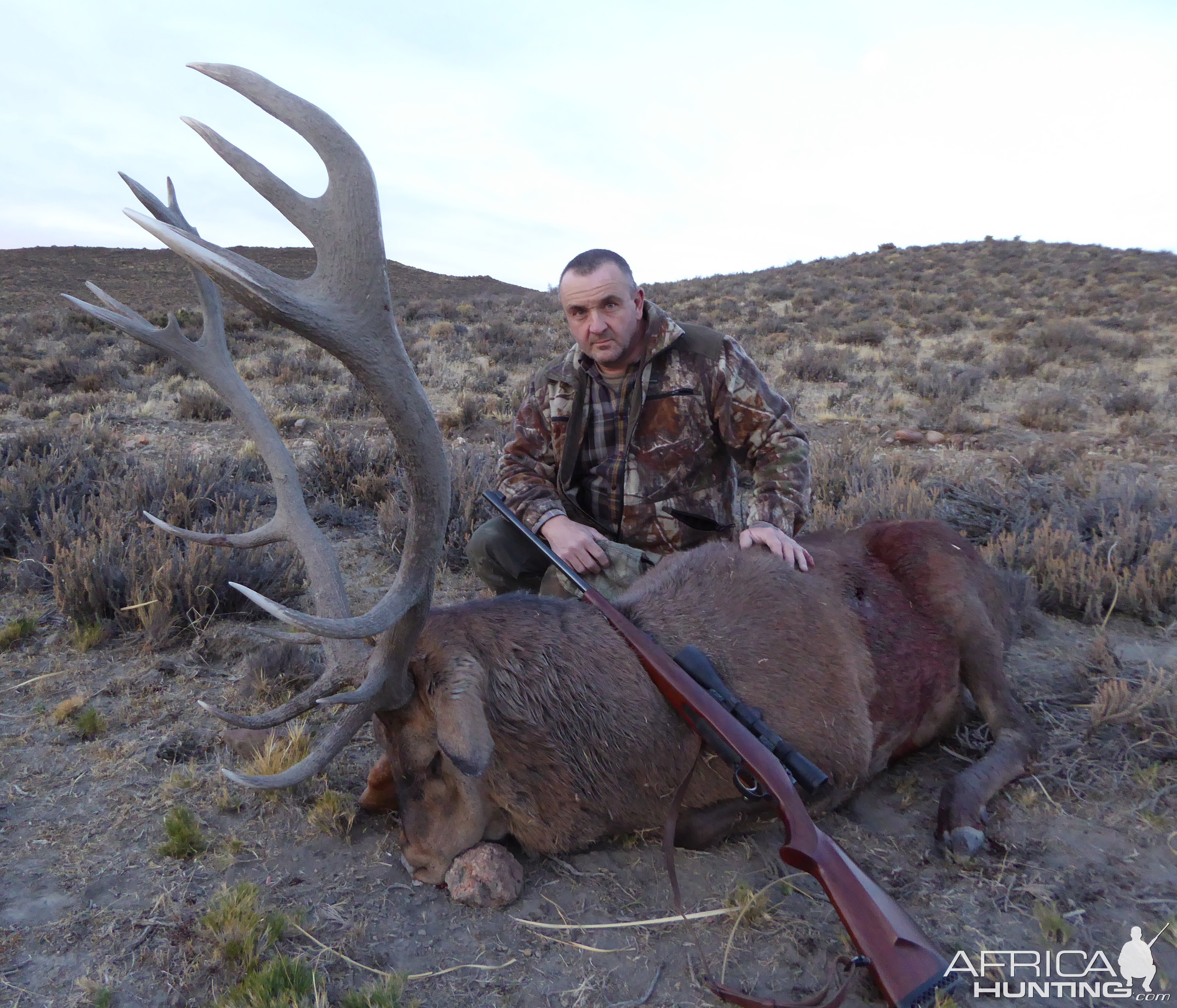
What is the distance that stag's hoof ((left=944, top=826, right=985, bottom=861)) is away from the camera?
2.62 metres

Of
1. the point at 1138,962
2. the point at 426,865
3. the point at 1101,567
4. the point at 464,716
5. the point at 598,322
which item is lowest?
the point at 1138,962

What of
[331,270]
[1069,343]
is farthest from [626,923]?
[1069,343]

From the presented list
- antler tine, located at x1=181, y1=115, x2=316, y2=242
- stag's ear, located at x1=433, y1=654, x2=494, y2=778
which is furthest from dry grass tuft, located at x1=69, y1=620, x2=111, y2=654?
antler tine, located at x1=181, y1=115, x2=316, y2=242

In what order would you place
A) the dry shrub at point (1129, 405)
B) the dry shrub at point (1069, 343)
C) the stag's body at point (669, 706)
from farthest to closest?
the dry shrub at point (1069, 343)
the dry shrub at point (1129, 405)
the stag's body at point (669, 706)

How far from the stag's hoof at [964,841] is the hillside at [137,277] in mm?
29296

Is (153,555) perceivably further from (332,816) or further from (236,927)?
(236,927)

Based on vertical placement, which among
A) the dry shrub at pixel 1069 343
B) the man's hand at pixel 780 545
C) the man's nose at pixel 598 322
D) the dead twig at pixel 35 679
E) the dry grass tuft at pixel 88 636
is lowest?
the dead twig at pixel 35 679

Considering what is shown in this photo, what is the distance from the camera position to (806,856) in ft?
6.74

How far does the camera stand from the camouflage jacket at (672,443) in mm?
3854

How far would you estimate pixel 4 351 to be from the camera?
1402cm

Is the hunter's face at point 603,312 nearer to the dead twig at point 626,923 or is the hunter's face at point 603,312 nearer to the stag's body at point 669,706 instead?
the stag's body at point 669,706

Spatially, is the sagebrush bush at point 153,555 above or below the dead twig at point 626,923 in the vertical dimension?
above

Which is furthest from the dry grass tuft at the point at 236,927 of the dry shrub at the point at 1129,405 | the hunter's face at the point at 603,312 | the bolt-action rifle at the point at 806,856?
the dry shrub at the point at 1129,405

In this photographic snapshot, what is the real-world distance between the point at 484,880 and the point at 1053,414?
10.0 meters
